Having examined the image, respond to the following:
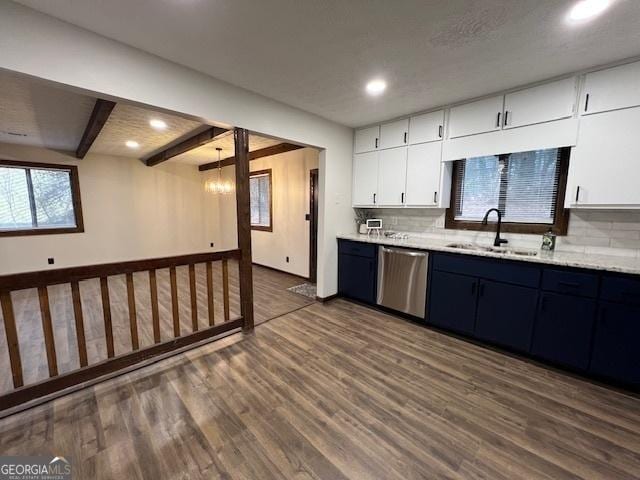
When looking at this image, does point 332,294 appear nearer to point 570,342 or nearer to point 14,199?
point 570,342

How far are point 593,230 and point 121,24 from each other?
4.04 metres

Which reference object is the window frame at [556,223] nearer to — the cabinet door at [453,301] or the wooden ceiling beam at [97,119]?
the cabinet door at [453,301]

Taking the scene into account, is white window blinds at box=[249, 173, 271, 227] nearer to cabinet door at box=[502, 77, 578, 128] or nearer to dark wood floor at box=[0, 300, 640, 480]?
dark wood floor at box=[0, 300, 640, 480]

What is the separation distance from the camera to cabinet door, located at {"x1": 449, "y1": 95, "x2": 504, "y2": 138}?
8.50 ft

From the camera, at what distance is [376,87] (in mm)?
2506

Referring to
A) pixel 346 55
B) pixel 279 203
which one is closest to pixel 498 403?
pixel 346 55

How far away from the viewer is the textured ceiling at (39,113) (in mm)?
2416

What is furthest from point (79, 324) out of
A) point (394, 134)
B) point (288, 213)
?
point (394, 134)

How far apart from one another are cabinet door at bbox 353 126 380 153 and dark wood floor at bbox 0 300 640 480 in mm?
2635

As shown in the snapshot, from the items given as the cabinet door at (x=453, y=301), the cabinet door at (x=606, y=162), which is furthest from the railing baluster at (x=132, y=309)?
the cabinet door at (x=606, y=162)

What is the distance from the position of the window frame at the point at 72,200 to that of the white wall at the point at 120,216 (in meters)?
0.07

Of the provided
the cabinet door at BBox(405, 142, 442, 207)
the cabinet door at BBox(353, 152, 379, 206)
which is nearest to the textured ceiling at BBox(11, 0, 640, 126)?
the cabinet door at BBox(405, 142, 442, 207)

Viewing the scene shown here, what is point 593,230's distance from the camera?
2379 millimetres

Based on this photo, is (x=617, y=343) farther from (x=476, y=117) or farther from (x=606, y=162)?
(x=476, y=117)
